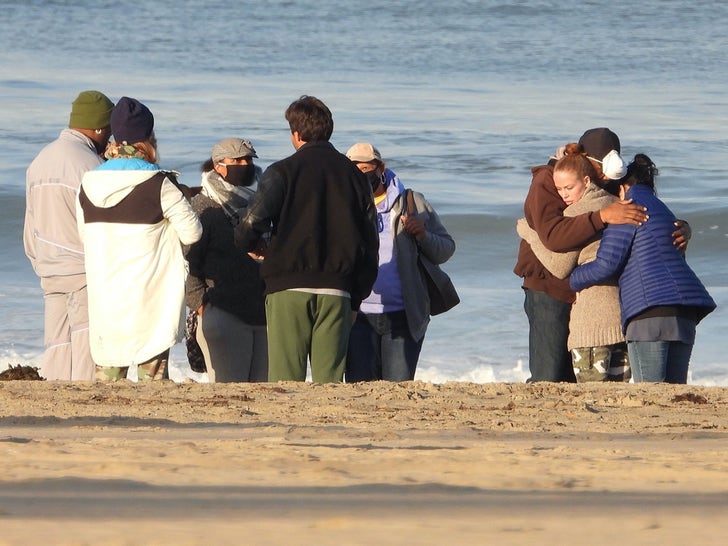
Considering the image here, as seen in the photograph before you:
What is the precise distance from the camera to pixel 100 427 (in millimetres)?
4672

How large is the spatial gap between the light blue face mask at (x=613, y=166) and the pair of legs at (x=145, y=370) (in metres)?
2.07

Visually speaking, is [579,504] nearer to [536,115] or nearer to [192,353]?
[192,353]

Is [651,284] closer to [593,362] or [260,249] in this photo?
[593,362]

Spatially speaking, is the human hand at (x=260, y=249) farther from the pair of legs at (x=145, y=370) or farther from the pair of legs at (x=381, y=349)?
the pair of legs at (x=381, y=349)

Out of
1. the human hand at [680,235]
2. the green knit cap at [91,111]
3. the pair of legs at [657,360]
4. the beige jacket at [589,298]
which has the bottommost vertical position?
the pair of legs at [657,360]

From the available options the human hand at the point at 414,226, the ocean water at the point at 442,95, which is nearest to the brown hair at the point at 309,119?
the human hand at the point at 414,226

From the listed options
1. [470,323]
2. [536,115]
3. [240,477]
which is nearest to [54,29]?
[536,115]

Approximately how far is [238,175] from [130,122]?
67 centimetres

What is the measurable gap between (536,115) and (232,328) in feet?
62.9

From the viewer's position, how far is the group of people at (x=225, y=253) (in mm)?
5602

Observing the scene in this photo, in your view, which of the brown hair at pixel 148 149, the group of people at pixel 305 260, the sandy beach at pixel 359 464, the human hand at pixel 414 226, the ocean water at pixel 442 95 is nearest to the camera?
the sandy beach at pixel 359 464

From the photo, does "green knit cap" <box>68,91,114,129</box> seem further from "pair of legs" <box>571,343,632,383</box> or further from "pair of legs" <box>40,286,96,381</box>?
"pair of legs" <box>571,343,632,383</box>

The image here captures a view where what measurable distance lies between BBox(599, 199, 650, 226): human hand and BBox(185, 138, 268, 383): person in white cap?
161 cm

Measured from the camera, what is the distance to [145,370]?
5832 mm
